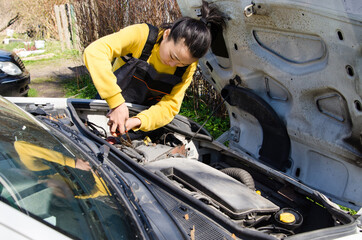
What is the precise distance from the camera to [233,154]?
99.0 inches

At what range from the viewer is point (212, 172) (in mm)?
2021

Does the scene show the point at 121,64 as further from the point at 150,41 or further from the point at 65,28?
the point at 65,28

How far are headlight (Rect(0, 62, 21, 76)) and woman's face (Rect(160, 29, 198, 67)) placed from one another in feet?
9.94

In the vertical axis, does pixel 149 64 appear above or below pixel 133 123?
above

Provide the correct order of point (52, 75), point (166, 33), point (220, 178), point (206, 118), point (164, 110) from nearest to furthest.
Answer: point (220, 178) → point (166, 33) → point (164, 110) → point (206, 118) → point (52, 75)

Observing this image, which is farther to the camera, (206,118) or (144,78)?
(206,118)

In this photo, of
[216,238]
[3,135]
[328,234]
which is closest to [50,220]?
[3,135]

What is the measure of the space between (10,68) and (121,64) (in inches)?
105

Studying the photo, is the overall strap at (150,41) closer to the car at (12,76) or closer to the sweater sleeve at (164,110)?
the sweater sleeve at (164,110)

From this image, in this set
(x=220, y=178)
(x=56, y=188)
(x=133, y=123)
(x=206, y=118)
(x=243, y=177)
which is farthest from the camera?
(x=206, y=118)

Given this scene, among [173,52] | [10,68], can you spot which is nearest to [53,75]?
[10,68]

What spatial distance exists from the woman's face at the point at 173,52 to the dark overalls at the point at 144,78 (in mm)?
159

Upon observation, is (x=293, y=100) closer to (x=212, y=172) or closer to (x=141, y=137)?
(x=212, y=172)

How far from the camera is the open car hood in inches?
71.3
